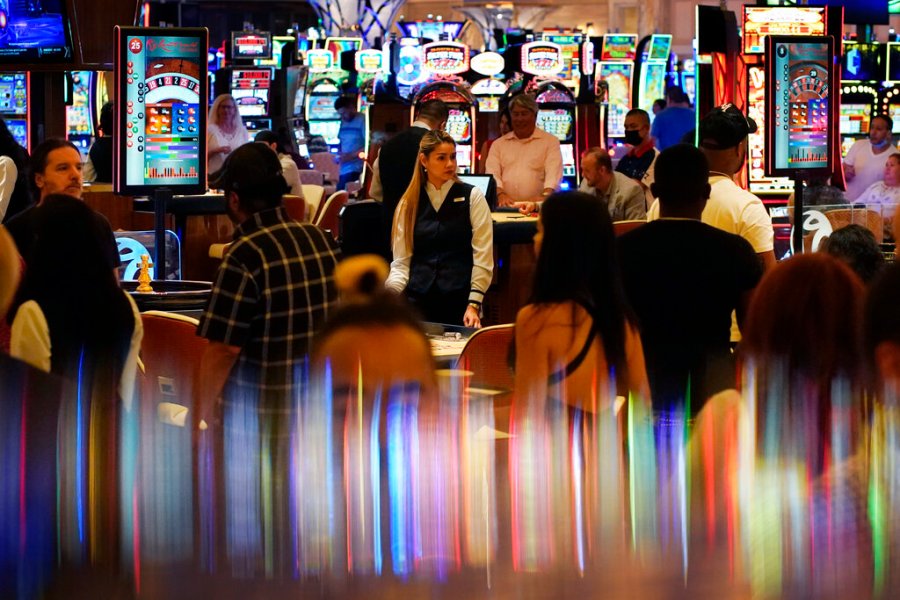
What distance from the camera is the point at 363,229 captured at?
6617 mm

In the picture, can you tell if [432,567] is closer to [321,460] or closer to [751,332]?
[321,460]

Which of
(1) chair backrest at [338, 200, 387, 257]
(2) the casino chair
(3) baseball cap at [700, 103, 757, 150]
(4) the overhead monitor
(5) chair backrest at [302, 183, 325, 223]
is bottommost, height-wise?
(2) the casino chair

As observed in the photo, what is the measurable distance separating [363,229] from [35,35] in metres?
2.10

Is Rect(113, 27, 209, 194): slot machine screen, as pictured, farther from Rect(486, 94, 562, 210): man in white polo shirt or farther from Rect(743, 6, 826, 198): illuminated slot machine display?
Rect(743, 6, 826, 198): illuminated slot machine display

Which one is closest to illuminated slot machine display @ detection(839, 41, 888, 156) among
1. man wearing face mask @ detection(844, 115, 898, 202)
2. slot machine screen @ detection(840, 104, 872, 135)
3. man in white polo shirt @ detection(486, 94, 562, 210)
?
slot machine screen @ detection(840, 104, 872, 135)

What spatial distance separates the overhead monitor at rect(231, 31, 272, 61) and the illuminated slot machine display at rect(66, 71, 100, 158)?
442 centimetres

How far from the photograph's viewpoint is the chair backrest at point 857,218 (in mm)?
6418

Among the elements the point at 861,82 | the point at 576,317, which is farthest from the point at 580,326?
the point at 861,82

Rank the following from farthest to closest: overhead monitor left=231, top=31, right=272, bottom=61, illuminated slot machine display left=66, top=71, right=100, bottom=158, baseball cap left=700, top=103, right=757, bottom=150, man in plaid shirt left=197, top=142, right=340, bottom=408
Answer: overhead monitor left=231, top=31, right=272, bottom=61 < illuminated slot machine display left=66, top=71, right=100, bottom=158 < baseball cap left=700, top=103, right=757, bottom=150 < man in plaid shirt left=197, top=142, right=340, bottom=408

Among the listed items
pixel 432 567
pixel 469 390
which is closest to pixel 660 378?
pixel 469 390

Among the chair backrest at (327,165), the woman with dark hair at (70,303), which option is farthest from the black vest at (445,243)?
the chair backrest at (327,165)

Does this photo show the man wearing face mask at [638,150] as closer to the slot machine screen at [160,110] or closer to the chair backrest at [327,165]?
the slot machine screen at [160,110]

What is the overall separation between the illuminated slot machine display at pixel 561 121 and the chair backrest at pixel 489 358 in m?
8.15

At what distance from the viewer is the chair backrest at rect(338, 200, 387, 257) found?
6.60m
